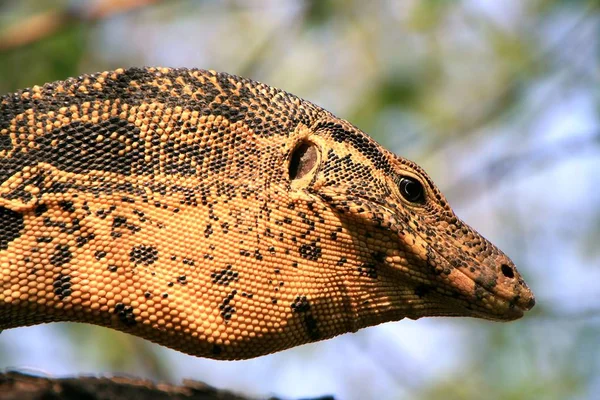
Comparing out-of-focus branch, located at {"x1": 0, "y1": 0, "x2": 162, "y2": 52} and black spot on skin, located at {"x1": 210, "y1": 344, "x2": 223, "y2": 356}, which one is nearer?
black spot on skin, located at {"x1": 210, "y1": 344, "x2": 223, "y2": 356}

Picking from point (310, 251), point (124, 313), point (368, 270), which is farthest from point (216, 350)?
point (368, 270)

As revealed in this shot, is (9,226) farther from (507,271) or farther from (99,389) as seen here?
(507,271)

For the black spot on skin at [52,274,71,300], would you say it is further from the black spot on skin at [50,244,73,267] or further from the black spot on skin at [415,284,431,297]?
the black spot on skin at [415,284,431,297]

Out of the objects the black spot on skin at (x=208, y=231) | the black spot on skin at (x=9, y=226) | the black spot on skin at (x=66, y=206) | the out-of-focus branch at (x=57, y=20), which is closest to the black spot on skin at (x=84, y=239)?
the black spot on skin at (x=66, y=206)

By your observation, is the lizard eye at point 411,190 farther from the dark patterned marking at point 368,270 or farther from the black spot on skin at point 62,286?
the black spot on skin at point 62,286

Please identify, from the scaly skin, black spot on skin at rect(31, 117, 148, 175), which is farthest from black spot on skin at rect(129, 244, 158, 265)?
black spot on skin at rect(31, 117, 148, 175)

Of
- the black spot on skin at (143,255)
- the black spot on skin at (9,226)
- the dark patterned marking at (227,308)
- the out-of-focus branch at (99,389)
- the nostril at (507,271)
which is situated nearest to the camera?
the out-of-focus branch at (99,389)
